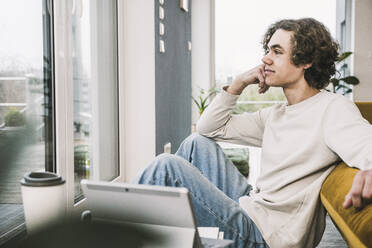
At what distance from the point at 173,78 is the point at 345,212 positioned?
3.00 meters

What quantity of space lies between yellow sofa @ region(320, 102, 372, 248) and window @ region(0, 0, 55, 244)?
1287mm

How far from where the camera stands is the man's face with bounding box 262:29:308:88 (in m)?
1.75

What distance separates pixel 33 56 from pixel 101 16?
947mm

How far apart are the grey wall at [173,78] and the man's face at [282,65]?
1522 mm

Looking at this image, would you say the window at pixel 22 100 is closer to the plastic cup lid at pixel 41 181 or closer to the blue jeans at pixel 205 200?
the blue jeans at pixel 205 200

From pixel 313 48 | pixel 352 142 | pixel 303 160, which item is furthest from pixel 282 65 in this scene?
pixel 352 142

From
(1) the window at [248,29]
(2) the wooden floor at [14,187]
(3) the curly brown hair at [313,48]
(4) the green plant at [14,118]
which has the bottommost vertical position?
(2) the wooden floor at [14,187]

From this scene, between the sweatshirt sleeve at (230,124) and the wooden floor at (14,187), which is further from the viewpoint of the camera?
the sweatshirt sleeve at (230,124)

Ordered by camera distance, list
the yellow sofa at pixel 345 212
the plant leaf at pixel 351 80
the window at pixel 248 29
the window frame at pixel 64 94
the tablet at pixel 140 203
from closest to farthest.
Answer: the tablet at pixel 140 203 < the yellow sofa at pixel 345 212 < the window frame at pixel 64 94 < the plant leaf at pixel 351 80 < the window at pixel 248 29

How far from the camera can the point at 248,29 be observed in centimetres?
616

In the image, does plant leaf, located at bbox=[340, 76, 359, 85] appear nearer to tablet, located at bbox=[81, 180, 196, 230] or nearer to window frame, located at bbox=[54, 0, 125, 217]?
window frame, located at bbox=[54, 0, 125, 217]

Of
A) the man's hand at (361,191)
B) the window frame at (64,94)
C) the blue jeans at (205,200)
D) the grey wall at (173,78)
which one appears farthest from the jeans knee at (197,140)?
the grey wall at (173,78)

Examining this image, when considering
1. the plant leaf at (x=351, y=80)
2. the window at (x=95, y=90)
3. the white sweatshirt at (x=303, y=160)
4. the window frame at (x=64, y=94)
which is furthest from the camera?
the plant leaf at (x=351, y=80)

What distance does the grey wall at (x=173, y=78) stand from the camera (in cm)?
329
